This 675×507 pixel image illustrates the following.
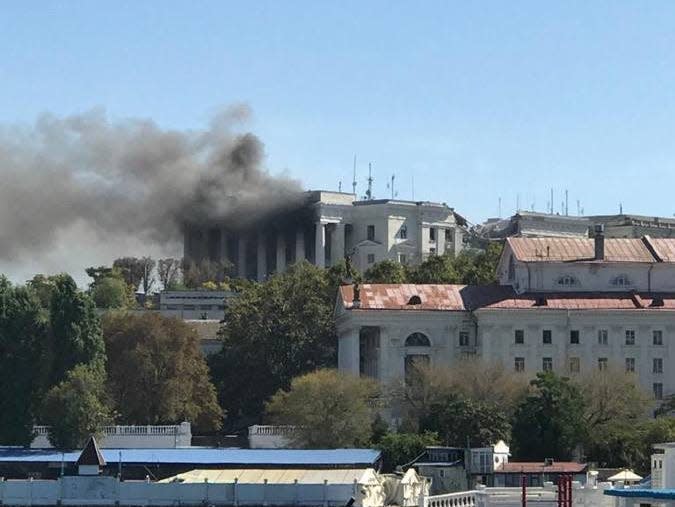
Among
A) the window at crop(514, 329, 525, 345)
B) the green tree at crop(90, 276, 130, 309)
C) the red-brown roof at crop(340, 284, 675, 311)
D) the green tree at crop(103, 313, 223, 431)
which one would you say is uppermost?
the green tree at crop(90, 276, 130, 309)

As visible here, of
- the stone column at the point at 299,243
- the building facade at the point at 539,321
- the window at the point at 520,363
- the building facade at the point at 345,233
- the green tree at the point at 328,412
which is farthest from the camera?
the stone column at the point at 299,243

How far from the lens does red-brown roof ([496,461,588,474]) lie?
324ft

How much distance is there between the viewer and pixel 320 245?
193 m

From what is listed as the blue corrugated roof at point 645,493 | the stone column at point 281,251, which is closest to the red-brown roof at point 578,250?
the stone column at point 281,251

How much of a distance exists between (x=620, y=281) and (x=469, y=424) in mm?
25766

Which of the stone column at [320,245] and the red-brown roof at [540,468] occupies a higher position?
the stone column at [320,245]

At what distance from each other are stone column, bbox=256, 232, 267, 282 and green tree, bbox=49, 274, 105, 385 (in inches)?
2808

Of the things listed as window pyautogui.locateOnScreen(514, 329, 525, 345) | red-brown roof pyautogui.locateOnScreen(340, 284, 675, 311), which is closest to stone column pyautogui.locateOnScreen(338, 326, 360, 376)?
red-brown roof pyautogui.locateOnScreen(340, 284, 675, 311)

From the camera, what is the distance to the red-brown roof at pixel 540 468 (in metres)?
98.9

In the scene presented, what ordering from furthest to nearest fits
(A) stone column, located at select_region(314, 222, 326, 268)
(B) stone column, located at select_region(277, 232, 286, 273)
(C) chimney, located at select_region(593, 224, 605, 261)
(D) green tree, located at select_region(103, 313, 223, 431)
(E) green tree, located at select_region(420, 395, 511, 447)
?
→ (B) stone column, located at select_region(277, 232, 286, 273)
(A) stone column, located at select_region(314, 222, 326, 268)
(C) chimney, located at select_region(593, 224, 605, 261)
(D) green tree, located at select_region(103, 313, 223, 431)
(E) green tree, located at select_region(420, 395, 511, 447)

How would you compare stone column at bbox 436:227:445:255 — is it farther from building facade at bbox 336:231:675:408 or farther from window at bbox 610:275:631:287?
window at bbox 610:275:631:287

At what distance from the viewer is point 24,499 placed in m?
96.8

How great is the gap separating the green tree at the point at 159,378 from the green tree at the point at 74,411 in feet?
20.8

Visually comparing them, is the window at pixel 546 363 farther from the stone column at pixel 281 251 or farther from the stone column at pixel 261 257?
the stone column at pixel 261 257
